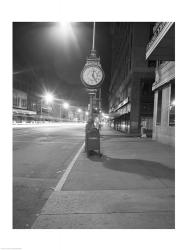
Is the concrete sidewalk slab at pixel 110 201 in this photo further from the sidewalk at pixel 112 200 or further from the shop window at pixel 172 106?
the shop window at pixel 172 106

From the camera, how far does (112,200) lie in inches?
194

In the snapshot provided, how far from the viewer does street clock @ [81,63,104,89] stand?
31.7 feet

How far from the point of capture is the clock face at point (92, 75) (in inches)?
381

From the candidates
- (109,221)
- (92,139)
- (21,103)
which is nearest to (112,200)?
(109,221)

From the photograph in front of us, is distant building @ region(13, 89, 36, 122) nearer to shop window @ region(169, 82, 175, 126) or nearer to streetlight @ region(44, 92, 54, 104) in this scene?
streetlight @ region(44, 92, 54, 104)

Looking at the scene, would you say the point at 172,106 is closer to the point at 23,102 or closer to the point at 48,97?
the point at 23,102

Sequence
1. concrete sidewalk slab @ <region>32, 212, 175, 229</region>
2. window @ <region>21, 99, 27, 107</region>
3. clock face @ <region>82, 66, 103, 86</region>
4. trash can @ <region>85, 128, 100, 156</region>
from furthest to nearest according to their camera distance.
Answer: window @ <region>21, 99, 27, 107</region> < trash can @ <region>85, 128, 100, 156</region> < clock face @ <region>82, 66, 103, 86</region> < concrete sidewalk slab @ <region>32, 212, 175, 229</region>

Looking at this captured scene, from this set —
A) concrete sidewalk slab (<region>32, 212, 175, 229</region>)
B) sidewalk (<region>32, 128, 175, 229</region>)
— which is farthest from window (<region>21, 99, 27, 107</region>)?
concrete sidewalk slab (<region>32, 212, 175, 229</region>)

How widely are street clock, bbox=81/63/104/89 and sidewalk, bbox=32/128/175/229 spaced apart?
3.71 m

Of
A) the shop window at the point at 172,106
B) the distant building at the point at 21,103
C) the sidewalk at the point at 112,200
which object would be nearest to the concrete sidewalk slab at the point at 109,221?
the sidewalk at the point at 112,200

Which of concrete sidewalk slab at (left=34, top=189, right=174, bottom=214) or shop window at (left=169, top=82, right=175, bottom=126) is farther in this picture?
shop window at (left=169, top=82, right=175, bottom=126)
